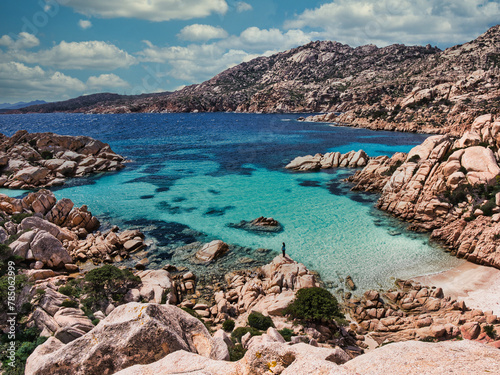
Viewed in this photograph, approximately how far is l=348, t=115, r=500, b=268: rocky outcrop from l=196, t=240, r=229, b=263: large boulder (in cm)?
2216

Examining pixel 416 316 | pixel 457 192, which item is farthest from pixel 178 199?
pixel 457 192

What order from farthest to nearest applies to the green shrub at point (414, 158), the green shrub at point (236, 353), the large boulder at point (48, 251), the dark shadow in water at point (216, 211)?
the green shrub at point (414, 158) → the dark shadow in water at point (216, 211) → the large boulder at point (48, 251) → the green shrub at point (236, 353)

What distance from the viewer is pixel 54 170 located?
2343 inches

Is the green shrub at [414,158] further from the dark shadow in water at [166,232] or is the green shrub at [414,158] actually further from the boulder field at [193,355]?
the boulder field at [193,355]

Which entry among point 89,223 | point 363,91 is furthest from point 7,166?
point 363,91

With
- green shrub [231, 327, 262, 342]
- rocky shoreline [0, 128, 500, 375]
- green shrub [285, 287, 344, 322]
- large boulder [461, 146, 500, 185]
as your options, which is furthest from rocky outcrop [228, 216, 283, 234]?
large boulder [461, 146, 500, 185]

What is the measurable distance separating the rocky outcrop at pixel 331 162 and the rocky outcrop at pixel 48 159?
139 ft

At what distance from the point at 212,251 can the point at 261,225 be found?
8871 millimetres

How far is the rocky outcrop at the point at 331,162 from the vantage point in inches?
2456

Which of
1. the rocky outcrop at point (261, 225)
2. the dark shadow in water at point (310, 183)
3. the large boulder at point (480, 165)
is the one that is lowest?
the rocky outcrop at point (261, 225)

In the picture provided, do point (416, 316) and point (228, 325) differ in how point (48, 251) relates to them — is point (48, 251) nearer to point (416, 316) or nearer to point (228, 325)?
point (228, 325)

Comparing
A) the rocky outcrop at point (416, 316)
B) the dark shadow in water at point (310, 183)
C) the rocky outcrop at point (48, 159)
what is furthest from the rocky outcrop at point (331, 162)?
the rocky outcrop at point (48, 159)

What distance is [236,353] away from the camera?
12.8 metres

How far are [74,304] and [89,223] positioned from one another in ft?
65.2
